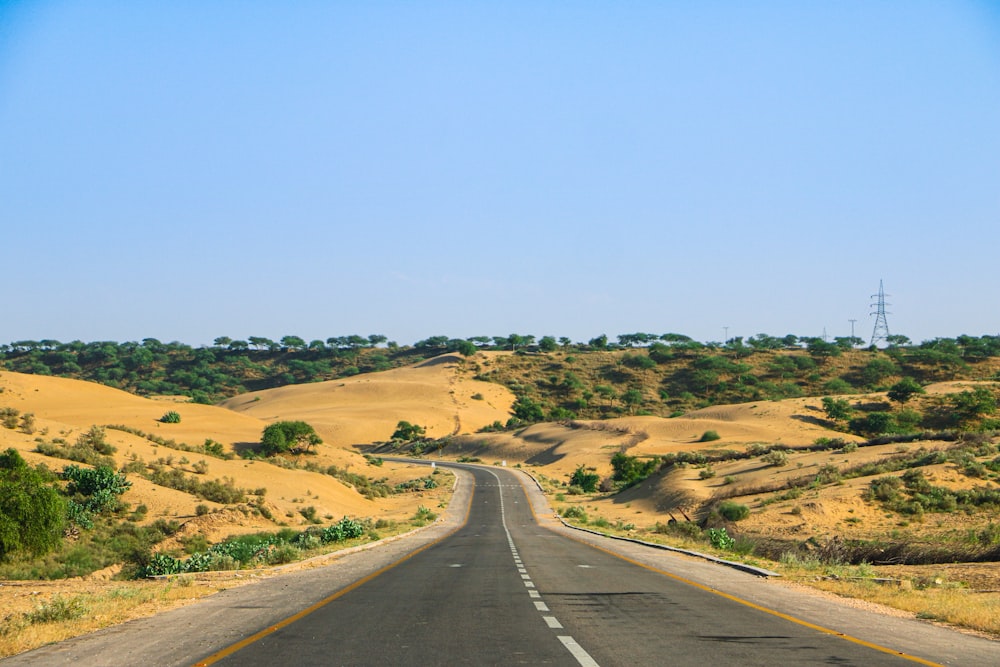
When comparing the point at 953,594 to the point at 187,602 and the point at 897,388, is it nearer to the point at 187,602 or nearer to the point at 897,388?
the point at 187,602

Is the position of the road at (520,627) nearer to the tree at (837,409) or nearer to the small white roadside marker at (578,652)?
the small white roadside marker at (578,652)

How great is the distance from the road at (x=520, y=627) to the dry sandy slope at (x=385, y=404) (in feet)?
377

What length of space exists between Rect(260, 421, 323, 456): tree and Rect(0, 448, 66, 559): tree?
162ft

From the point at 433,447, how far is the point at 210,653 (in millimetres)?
119400

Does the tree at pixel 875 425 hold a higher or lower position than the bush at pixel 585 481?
higher

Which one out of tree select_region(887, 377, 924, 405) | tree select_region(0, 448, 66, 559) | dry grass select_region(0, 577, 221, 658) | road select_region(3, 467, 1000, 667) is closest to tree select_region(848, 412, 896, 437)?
tree select_region(887, 377, 924, 405)

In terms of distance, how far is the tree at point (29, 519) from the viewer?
2792 centimetres

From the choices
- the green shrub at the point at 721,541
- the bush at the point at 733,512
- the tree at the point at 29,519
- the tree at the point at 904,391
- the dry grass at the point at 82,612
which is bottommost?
the bush at the point at 733,512

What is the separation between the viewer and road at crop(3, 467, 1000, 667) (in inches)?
374

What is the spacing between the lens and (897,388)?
358 feet

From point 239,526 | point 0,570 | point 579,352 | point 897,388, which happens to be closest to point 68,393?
point 239,526

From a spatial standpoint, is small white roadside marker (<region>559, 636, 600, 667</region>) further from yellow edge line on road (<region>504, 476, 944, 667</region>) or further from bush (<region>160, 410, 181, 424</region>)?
bush (<region>160, 410, 181, 424</region>)

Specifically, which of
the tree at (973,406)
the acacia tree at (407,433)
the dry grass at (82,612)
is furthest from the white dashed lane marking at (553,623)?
the acacia tree at (407,433)

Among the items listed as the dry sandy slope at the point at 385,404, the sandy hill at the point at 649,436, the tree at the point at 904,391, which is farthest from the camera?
the dry sandy slope at the point at 385,404
